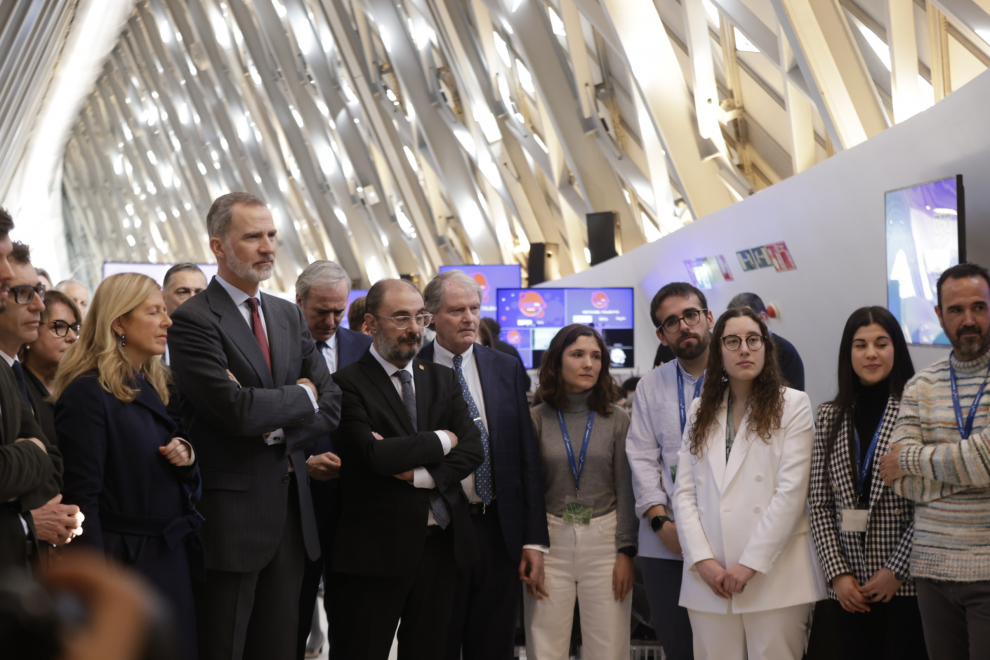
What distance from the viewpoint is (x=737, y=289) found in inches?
276

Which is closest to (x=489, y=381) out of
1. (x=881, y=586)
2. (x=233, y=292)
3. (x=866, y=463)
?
(x=233, y=292)

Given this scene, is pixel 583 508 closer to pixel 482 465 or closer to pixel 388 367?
pixel 482 465

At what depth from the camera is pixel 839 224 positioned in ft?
17.1

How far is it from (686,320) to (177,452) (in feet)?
6.20

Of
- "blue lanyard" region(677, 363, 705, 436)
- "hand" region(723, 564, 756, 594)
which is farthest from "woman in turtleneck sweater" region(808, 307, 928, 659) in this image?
"blue lanyard" region(677, 363, 705, 436)

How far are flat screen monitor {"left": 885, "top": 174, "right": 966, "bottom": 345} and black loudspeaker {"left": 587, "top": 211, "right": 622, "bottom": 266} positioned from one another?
6.00 meters

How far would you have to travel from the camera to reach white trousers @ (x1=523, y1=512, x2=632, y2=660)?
3.06 metres

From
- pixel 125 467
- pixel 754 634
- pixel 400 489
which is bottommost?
pixel 754 634

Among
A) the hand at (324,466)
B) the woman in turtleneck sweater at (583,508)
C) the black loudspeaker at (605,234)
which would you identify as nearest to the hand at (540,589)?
the woman in turtleneck sweater at (583,508)

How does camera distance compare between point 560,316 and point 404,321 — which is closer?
point 404,321

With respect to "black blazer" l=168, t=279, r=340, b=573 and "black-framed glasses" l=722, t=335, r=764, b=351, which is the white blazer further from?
"black blazer" l=168, t=279, r=340, b=573

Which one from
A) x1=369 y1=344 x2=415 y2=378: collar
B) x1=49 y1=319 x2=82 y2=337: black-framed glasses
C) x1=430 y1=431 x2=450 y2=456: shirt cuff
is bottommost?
x1=430 y1=431 x2=450 y2=456: shirt cuff

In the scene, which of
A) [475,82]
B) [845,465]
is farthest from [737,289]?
[475,82]

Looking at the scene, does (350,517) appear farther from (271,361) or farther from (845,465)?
(845,465)
